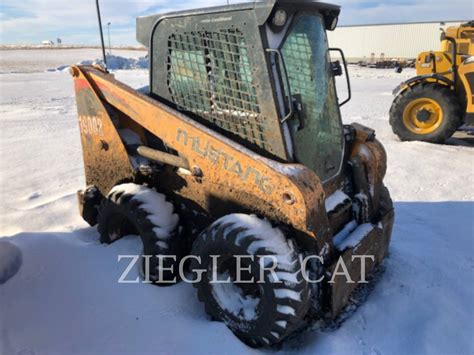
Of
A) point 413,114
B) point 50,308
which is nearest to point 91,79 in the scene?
point 50,308

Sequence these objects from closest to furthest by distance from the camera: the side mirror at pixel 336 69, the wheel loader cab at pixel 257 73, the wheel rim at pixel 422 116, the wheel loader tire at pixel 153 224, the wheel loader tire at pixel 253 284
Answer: the wheel loader tire at pixel 253 284
the wheel loader cab at pixel 257 73
the wheel loader tire at pixel 153 224
the side mirror at pixel 336 69
the wheel rim at pixel 422 116

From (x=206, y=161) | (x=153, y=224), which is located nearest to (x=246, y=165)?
(x=206, y=161)

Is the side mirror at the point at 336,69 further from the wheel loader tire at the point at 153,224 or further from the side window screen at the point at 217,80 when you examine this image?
the wheel loader tire at the point at 153,224

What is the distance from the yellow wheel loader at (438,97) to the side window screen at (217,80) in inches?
237

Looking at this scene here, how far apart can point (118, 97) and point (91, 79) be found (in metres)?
0.39

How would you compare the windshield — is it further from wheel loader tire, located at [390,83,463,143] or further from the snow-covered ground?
wheel loader tire, located at [390,83,463,143]

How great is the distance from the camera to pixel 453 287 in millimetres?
3182

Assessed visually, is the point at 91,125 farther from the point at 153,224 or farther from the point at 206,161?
the point at 206,161

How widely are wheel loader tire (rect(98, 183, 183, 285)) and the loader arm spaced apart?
28 centimetres

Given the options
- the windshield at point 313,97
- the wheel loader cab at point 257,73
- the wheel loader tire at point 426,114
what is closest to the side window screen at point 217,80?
the wheel loader cab at point 257,73

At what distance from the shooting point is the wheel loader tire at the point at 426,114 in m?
7.55

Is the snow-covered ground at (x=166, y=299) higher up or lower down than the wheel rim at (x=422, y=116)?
lower down

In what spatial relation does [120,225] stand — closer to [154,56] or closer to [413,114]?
[154,56]

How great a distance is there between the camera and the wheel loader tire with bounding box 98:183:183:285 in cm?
299
